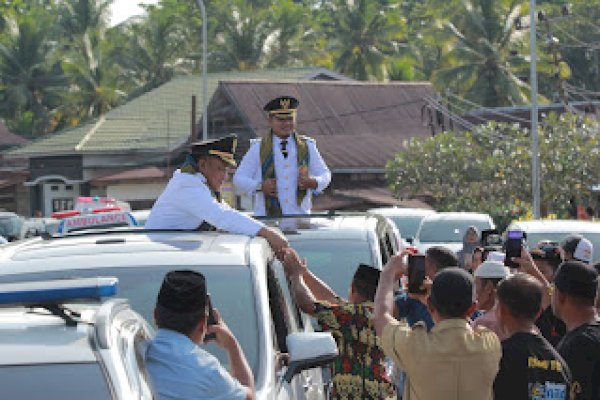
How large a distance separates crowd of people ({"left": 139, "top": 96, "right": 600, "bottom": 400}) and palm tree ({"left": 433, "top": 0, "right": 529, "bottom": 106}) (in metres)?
51.6

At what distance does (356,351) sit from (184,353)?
232 cm

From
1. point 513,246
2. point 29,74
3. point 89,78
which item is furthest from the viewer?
point 29,74

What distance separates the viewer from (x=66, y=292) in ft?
13.9

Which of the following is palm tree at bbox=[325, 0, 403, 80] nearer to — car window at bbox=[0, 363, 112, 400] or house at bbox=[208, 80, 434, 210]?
house at bbox=[208, 80, 434, 210]

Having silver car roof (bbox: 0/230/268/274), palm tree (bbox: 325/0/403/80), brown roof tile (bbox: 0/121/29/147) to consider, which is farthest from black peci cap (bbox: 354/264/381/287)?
palm tree (bbox: 325/0/403/80)

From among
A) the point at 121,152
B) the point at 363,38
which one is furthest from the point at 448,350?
the point at 363,38

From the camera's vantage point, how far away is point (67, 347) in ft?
13.5

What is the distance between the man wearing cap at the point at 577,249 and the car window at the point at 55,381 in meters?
5.12

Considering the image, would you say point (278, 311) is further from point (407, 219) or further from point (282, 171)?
point (407, 219)

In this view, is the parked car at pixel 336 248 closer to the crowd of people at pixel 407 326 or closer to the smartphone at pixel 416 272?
the crowd of people at pixel 407 326

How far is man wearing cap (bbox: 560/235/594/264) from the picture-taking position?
28.4 ft

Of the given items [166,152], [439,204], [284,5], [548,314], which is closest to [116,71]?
[284,5]

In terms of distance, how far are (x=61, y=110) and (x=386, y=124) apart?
21.3 metres

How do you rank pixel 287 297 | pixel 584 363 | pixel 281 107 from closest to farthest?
pixel 584 363 < pixel 287 297 < pixel 281 107
